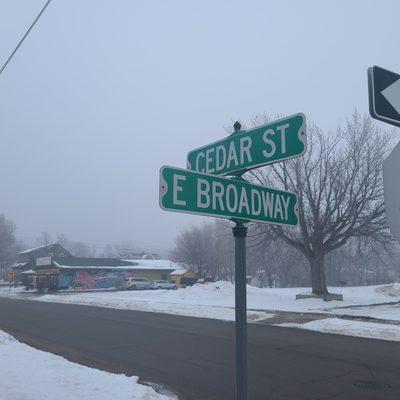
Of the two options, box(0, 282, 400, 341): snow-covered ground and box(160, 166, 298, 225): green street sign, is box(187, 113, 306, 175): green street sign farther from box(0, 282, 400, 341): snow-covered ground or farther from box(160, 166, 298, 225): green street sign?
box(0, 282, 400, 341): snow-covered ground

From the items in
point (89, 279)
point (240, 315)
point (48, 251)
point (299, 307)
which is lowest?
point (299, 307)

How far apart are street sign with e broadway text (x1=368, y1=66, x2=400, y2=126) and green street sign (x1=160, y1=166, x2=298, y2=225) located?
3.05 ft

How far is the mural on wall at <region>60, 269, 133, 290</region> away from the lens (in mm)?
66938

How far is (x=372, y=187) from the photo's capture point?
102 feet

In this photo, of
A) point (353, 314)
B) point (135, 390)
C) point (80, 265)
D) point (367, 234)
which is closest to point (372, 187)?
point (367, 234)

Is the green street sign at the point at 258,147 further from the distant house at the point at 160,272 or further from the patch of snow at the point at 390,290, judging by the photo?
the distant house at the point at 160,272

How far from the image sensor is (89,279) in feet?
224

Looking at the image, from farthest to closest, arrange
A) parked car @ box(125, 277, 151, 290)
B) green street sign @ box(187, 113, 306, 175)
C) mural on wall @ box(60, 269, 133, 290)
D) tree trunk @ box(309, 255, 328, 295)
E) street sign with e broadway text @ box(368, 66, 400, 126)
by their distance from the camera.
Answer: mural on wall @ box(60, 269, 133, 290)
parked car @ box(125, 277, 151, 290)
tree trunk @ box(309, 255, 328, 295)
green street sign @ box(187, 113, 306, 175)
street sign with e broadway text @ box(368, 66, 400, 126)

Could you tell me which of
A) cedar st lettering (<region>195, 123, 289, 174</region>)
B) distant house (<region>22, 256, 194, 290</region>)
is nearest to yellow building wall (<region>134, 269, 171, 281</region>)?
distant house (<region>22, 256, 194, 290</region>)

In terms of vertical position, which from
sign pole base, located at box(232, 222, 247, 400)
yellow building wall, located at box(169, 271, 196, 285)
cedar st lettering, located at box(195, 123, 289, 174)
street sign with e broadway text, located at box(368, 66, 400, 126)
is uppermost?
yellow building wall, located at box(169, 271, 196, 285)

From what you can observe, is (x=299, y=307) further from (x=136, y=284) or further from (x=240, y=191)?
(x=136, y=284)

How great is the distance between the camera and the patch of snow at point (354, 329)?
54.5ft

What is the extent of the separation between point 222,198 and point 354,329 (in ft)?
52.0

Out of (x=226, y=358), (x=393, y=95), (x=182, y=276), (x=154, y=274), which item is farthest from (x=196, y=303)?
(x=154, y=274)
